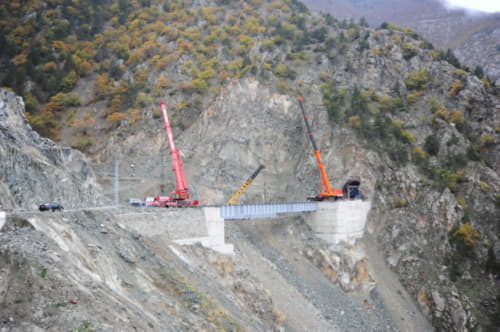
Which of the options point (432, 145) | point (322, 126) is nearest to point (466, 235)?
point (432, 145)

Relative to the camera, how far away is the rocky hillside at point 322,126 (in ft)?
129

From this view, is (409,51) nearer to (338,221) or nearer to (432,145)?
(432,145)

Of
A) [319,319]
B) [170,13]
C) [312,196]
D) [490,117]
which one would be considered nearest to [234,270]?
[319,319]

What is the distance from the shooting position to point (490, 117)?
163ft

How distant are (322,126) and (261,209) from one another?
18.8 m

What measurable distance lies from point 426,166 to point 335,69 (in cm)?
2386

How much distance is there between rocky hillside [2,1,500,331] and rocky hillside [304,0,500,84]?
28872 millimetres

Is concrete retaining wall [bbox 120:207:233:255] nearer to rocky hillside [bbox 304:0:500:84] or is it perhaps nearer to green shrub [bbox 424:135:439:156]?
green shrub [bbox 424:135:439:156]

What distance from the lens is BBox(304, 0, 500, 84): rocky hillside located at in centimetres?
8669

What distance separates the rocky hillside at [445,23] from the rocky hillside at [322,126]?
Answer: 28.9 meters

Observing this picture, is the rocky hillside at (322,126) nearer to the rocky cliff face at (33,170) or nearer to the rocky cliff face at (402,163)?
the rocky cliff face at (402,163)

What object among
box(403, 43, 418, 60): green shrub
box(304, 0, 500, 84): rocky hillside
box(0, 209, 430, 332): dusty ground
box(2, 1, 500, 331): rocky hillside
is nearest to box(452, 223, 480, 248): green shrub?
box(2, 1, 500, 331): rocky hillside

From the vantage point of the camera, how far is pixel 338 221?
38219mm

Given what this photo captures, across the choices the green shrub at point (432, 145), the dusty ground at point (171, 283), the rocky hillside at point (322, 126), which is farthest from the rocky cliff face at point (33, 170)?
the green shrub at point (432, 145)
